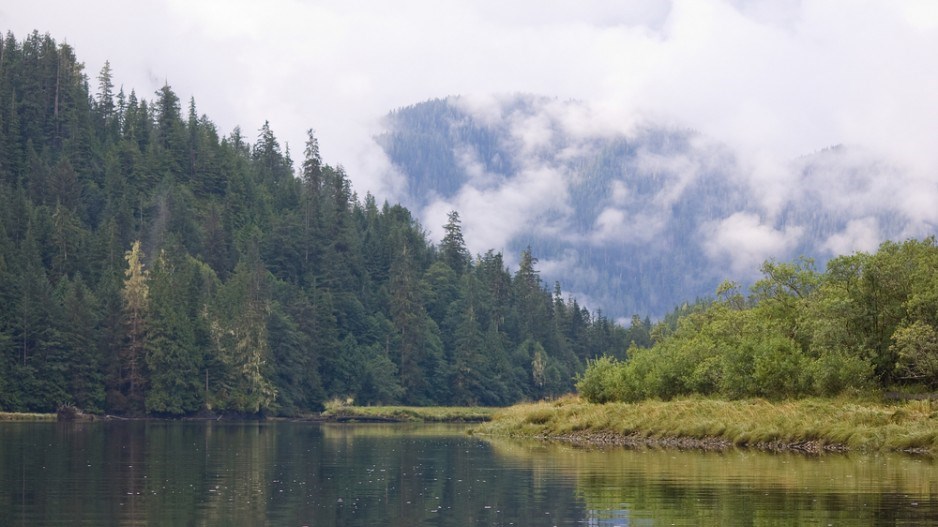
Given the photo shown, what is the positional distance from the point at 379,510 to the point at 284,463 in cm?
2395

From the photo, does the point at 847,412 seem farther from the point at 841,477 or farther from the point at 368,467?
the point at 368,467

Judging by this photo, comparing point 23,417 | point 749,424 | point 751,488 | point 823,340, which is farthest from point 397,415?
point 751,488

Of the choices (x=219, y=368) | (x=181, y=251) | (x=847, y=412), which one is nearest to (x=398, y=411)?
(x=219, y=368)

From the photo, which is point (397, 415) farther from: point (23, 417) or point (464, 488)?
point (464, 488)

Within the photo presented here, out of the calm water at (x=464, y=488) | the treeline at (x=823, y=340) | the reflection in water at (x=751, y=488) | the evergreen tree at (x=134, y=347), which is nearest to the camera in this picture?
the reflection in water at (x=751, y=488)

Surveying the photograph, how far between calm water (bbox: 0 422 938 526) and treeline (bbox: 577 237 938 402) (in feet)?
59.0

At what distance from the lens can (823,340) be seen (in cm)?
7975

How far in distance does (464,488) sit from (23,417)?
102835 mm

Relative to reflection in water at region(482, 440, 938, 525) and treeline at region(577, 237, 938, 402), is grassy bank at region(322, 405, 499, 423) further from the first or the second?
reflection in water at region(482, 440, 938, 525)

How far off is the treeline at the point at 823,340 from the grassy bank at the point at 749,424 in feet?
9.02

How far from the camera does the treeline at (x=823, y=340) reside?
247 feet

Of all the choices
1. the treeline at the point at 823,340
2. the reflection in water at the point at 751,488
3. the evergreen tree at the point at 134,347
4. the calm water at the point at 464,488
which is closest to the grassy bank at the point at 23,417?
the evergreen tree at the point at 134,347

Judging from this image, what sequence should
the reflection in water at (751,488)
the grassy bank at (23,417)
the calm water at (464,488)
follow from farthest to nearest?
the grassy bank at (23,417)
the calm water at (464,488)
the reflection in water at (751,488)

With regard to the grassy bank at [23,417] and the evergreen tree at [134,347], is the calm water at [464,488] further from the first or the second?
the evergreen tree at [134,347]
